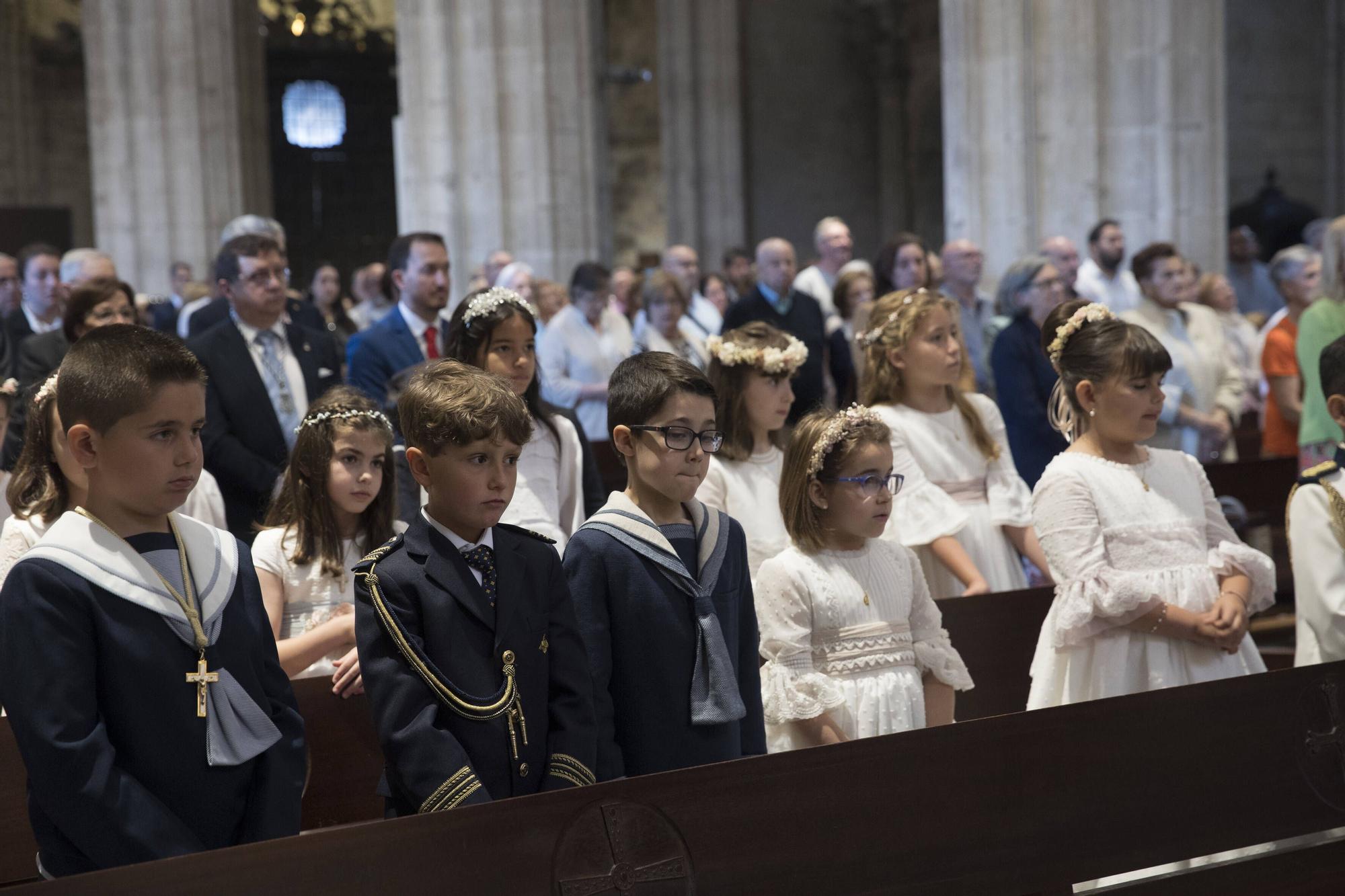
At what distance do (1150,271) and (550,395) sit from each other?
11.3 feet

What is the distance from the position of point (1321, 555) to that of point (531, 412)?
2197 mm

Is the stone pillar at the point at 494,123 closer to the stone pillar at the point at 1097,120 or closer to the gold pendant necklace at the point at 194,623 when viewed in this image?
the stone pillar at the point at 1097,120

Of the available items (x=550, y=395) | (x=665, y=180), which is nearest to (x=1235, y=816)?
(x=550, y=395)

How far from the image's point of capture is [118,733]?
2400 mm

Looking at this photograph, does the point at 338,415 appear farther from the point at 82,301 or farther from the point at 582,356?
the point at 582,356

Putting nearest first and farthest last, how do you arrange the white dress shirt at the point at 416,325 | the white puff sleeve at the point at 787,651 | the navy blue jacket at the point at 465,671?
the navy blue jacket at the point at 465,671, the white puff sleeve at the point at 787,651, the white dress shirt at the point at 416,325

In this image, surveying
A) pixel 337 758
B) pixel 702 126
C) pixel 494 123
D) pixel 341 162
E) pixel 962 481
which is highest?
pixel 341 162

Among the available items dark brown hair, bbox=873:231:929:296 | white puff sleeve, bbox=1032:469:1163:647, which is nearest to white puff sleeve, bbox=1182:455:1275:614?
white puff sleeve, bbox=1032:469:1163:647

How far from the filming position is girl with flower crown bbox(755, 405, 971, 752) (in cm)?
348

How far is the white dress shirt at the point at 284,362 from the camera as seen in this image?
17.6ft

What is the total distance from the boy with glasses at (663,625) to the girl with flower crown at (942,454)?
5.26 feet

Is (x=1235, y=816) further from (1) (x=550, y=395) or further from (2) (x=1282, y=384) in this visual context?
(1) (x=550, y=395)

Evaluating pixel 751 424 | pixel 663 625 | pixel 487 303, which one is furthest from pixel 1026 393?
pixel 663 625

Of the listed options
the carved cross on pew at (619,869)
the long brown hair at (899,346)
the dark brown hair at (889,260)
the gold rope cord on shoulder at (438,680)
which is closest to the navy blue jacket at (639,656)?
the gold rope cord on shoulder at (438,680)
